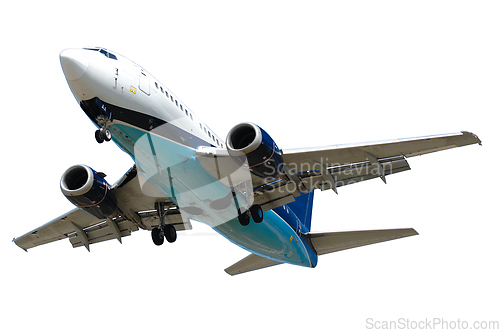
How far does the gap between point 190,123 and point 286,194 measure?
4.86 metres

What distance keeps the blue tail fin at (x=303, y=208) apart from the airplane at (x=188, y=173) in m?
0.63

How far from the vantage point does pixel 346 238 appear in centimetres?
2422

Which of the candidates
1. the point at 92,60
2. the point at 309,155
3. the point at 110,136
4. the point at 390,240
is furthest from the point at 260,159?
the point at 390,240

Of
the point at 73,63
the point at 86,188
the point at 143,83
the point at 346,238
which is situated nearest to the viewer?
the point at 73,63

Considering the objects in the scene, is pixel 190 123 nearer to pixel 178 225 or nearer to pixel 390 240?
pixel 178 225

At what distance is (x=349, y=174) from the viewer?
19.5 metres

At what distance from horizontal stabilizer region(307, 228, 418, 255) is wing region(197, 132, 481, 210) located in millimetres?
4228

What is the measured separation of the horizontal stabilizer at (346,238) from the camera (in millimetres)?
22672

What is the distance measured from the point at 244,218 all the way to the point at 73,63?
332 inches

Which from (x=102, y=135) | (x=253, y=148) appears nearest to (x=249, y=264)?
(x=253, y=148)

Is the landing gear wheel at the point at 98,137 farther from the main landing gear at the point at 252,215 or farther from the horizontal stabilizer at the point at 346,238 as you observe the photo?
the horizontal stabilizer at the point at 346,238

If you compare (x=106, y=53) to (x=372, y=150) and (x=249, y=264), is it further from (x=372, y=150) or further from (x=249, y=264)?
(x=249, y=264)

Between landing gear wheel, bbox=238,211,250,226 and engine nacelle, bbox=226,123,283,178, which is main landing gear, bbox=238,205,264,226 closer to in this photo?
landing gear wheel, bbox=238,211,250,226

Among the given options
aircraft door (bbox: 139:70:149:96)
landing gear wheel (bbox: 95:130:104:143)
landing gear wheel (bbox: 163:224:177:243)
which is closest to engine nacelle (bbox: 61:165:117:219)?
landing gear wheel (bbox: 163:224:177:243)
